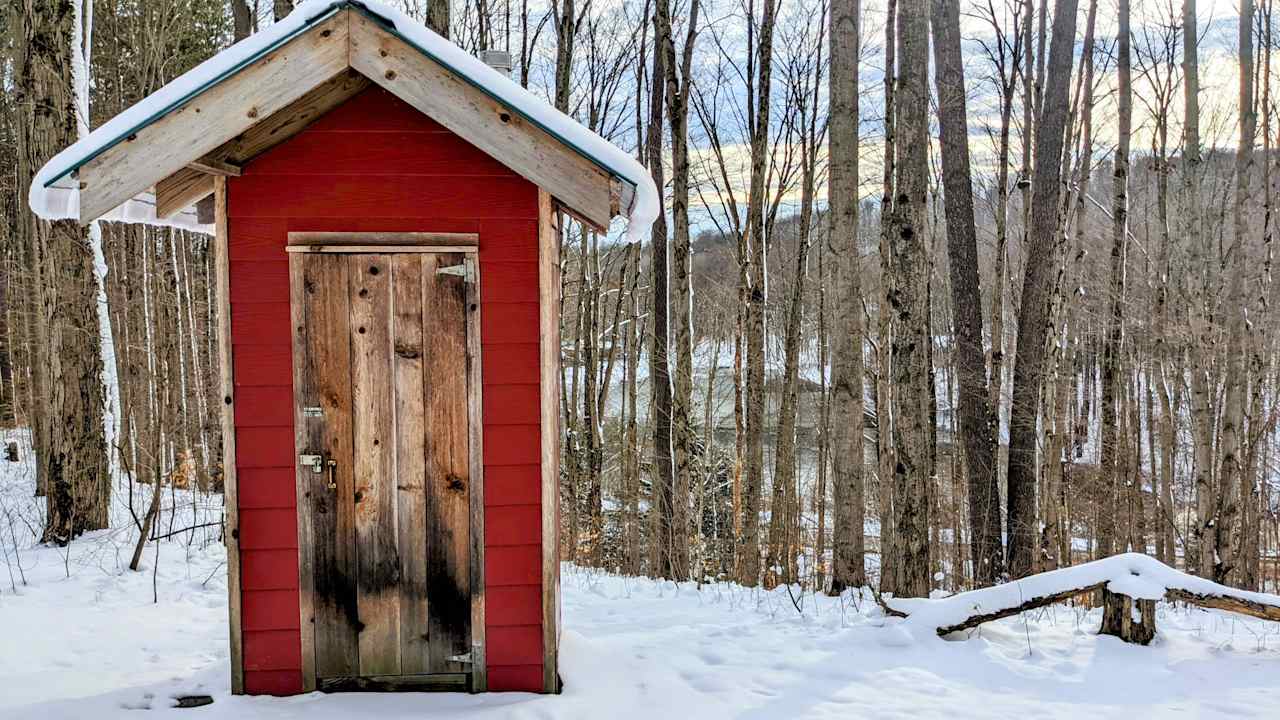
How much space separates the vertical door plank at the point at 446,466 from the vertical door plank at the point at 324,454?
387 millimetres

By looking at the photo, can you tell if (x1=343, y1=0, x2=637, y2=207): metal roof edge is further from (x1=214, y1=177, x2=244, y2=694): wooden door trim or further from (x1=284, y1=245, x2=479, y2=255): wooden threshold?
(x1=214, y1=177, x2=244, y2=694): wooden door trim

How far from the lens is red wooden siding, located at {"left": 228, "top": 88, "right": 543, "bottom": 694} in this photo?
4031 mm

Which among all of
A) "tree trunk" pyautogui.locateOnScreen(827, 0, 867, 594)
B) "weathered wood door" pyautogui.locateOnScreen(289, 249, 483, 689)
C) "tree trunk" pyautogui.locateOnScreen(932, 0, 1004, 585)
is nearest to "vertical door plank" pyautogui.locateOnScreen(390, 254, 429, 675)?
"weathered wood door" pyautogui.locateOnScreen(289, 249, 483, 689)

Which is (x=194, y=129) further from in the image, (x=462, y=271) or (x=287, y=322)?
(x=462, y=271)

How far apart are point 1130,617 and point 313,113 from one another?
558 cm

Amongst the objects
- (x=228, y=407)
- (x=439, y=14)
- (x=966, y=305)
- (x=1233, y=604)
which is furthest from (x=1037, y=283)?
(x=228, y=407)

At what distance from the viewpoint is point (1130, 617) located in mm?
5258

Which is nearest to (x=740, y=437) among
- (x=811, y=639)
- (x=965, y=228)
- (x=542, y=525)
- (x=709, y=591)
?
(x=965, y=228)

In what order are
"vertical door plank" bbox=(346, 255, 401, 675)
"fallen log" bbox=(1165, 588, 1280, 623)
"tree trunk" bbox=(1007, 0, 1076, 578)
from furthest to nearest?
1. "tree trunk" bbox=(1007, 0, 1076, 578)
2. "fallen log" bbox=(1165, 588, 1280, 623)
3. "vertical door plank" bbox=(346, 255, 401, 675)

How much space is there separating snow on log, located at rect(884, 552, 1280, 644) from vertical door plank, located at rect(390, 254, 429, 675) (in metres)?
3.19

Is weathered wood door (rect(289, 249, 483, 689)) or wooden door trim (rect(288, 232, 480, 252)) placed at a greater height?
wooden door trim (rect(288, 232, 480, 252))

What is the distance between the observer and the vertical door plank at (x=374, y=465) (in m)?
4.07

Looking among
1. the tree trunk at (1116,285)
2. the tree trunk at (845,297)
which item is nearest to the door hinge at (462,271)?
the tree trunk at (845,297)

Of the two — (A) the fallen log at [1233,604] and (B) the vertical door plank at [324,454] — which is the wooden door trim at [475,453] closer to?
(B) the vertical door plank at [324,454]
